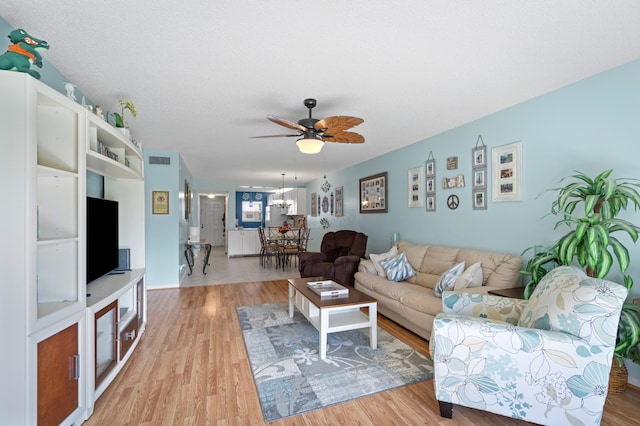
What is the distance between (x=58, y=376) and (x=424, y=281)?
11.1 feet

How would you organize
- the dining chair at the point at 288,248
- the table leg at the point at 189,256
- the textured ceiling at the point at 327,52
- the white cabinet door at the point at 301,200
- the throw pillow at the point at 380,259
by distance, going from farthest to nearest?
the white cabinet door at the point at 301,200 → the dining chair at the point at 288,248 → the table leg at the point at 189,256 → the throw pillow at the point at 380,259 → the textured ceiling at the point at 327,52

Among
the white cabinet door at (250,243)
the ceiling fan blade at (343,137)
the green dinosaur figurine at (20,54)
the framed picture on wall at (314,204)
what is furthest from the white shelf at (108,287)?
the white cabinet door at (250,243)

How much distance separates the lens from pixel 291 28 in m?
1.70

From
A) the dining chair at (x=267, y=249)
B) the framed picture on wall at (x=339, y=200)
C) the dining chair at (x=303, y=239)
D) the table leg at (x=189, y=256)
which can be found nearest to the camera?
the table leg at (x=189, y=256)

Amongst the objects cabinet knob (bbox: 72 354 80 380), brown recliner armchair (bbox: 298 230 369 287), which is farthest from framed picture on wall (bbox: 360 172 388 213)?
cabinet knob (bbox: 72 354 80 380)

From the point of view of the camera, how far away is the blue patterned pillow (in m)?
3.66

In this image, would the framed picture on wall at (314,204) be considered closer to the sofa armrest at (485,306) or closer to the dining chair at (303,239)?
the dining chair at (303,239)

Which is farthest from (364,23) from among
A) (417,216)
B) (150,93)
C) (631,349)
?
(417,216)

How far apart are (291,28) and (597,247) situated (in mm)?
2425

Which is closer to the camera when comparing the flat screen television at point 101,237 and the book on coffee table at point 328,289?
the flat screen television at point 101,237

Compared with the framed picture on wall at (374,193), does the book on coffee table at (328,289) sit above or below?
below

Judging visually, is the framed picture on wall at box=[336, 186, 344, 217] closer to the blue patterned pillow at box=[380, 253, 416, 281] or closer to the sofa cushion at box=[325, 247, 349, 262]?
the sofa cushion at box=[325, 247, 349, 262]

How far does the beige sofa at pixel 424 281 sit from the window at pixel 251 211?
762 centimetres

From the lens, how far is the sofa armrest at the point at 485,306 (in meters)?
2.04
